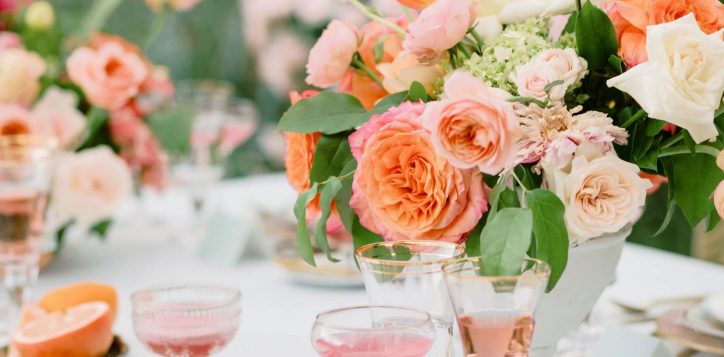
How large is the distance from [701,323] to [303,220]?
57 centimetres

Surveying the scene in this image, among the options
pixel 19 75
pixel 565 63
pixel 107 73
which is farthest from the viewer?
pixel 107 73

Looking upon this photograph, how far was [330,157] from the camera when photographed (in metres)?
0.93

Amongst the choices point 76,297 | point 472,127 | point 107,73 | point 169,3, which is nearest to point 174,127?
point 107,73

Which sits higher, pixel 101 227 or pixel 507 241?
pixel 507 241

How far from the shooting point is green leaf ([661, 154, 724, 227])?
33.9 inches

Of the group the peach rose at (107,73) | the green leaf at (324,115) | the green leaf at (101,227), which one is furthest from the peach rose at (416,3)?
the green leaf at (101,227)

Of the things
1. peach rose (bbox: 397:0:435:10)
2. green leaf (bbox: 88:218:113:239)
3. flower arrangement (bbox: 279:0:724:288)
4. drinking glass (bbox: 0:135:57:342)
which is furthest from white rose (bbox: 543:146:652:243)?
green leaf (bbox: 88:218:113:239)

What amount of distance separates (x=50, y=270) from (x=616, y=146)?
3.59 feet

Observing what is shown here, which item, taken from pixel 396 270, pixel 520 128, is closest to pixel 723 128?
pixel 520 128

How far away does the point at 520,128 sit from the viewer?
785mm

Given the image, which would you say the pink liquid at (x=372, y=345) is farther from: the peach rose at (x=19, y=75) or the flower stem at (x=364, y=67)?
the peach rose at (x=19, y=75)

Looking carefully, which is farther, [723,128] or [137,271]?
[137,271]

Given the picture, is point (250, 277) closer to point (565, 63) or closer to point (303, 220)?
point (303, 220)

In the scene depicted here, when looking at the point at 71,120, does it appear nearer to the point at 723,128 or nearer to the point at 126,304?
the point at 126,304
